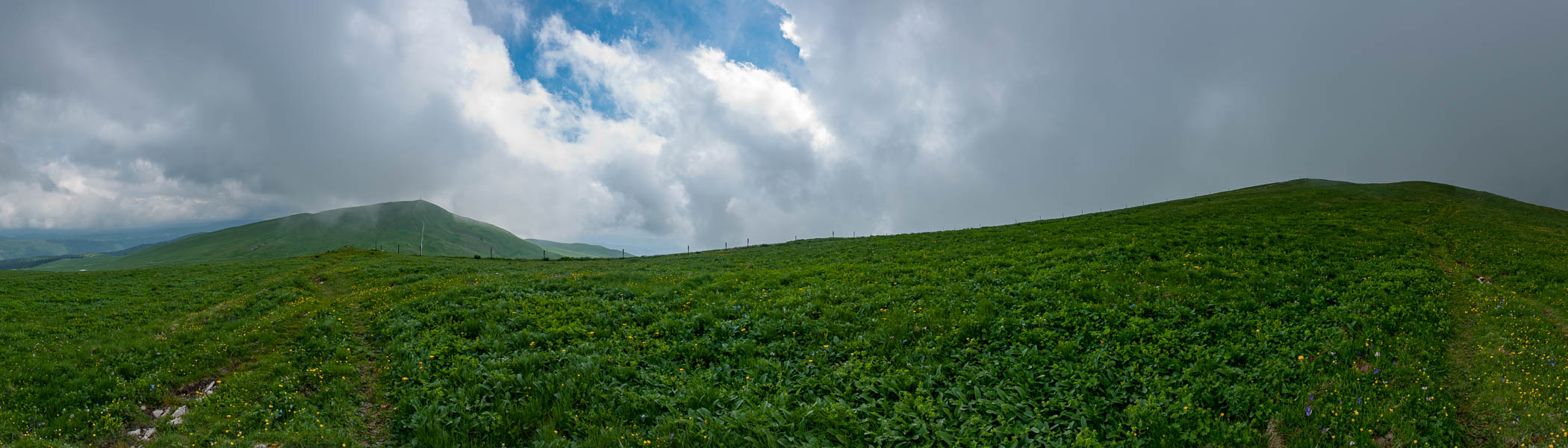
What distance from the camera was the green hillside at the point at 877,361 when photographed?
7.78 meters

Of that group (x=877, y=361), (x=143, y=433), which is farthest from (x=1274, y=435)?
(x=143, y=433)

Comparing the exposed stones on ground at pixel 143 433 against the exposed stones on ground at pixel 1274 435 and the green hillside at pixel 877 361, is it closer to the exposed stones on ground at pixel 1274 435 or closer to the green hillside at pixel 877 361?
the green hillside at pixel 877 361

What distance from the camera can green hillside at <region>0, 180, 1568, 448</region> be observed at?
Result: 7781mm

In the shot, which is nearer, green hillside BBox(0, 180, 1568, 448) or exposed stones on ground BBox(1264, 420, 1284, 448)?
exposed stones on ground BBox(1264, 420, 1284, 448)

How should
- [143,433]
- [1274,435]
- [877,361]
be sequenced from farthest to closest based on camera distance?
[877,361]
[143,433]
[1274,435]

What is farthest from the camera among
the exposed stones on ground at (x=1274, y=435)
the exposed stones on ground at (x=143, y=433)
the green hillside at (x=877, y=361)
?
the exposed stones on ground at (x=143, y=433)

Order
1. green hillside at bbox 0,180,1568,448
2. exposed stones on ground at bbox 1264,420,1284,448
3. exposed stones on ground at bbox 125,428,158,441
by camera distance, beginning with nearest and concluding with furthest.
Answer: exposed stones on ground at bbox 1264,420,1284,448 → green hillside at bbox 0,180,1568,448 → exposed stones on ground at bbox 125,428,158,441

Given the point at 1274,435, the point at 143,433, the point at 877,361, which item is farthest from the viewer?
the point at 877,361

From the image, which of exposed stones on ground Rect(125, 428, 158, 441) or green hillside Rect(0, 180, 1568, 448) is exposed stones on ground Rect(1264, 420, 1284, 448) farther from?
exposed stones on ground Rect(125, 428, 158, 441)

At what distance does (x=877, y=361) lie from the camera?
10117 millimetres

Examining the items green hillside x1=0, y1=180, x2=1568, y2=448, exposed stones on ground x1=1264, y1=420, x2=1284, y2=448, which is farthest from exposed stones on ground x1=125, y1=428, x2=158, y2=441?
exposed stones on ground x1=1264, y1=420, x2=1284, y2=448

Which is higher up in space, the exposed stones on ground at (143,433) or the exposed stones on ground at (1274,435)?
the exposed stones on ground at (1274,435)

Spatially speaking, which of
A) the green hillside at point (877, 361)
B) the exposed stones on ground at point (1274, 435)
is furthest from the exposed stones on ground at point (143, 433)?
the exposed stones on ground at point (1274, 435)

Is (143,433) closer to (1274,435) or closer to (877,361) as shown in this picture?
(877,361)
